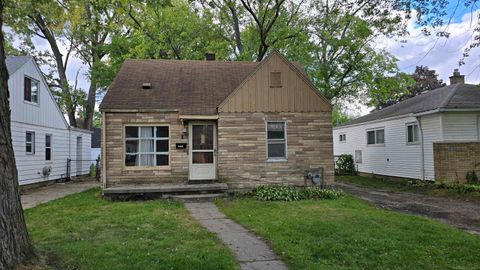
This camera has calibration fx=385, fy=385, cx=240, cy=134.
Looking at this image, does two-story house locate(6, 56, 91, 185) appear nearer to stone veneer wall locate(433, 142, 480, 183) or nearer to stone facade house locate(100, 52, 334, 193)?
stone facade house locate(100, 52, 334, 193)

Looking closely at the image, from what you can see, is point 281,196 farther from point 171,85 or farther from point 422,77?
point 422,77

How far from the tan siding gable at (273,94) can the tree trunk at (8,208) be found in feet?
28.0

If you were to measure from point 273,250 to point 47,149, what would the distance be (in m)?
15.8

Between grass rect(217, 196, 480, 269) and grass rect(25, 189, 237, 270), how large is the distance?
117 centimetres

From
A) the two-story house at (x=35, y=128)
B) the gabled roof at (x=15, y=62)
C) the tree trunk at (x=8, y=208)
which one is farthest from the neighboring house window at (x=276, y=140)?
the gabled roof at (x=15, y=62)

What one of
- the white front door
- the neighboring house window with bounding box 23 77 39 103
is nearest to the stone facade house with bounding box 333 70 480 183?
the white front door

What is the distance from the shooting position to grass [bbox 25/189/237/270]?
5.34 m

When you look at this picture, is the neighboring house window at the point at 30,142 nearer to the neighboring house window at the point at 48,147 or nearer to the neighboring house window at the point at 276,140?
the neighboring house window at the point at 48,147

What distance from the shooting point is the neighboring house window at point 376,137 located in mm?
20094

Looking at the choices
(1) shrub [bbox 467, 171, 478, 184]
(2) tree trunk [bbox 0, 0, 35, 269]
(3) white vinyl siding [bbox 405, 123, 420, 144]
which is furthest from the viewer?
(3) white vinyl siding [bbox 405, 123, 420, 144]

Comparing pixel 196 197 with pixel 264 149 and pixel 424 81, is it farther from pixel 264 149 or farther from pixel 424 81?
pixel 424 81

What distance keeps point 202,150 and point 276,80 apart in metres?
3.57

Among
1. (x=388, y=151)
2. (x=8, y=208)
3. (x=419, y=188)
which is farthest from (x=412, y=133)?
(x=8, y=208)

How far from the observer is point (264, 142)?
1335cm
